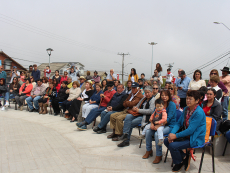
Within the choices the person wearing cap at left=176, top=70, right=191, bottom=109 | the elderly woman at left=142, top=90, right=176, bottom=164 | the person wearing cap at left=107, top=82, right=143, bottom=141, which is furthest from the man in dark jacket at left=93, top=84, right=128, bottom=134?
the person wearing cap at left=176, top=70, right=191, bottom=109

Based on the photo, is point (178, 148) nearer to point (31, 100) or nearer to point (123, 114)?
point (123, 114)

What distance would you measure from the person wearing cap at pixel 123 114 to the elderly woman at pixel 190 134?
192 cm

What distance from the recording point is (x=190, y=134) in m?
3.66

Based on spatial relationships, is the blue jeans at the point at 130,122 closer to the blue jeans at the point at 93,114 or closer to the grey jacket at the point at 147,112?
the grey jacket at the point at 147,112

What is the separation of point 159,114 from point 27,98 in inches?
314

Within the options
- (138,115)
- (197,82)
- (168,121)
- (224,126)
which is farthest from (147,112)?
(197,82)

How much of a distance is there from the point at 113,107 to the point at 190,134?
3016 mm

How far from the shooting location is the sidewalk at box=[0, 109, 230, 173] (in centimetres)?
393

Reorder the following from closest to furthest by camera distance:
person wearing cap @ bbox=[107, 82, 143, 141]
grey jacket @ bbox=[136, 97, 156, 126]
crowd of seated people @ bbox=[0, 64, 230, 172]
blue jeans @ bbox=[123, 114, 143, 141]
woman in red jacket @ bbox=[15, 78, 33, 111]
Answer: crowd of seated people @ bbox=[0, 64, 230, 172]
grey jacket @ bbox=[136, 97, 156, 126]
blue jeans @ bbox=[123, 114, 143, 141]
person wearing cap @ bbox=[107, 82, 143, 141]
woman in red jacket @ bbox=[15, 78, 33, 111]

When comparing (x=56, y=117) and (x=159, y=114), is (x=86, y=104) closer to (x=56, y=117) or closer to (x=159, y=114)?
(x=56, y=117)

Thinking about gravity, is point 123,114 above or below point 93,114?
above

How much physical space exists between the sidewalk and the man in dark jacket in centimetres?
31

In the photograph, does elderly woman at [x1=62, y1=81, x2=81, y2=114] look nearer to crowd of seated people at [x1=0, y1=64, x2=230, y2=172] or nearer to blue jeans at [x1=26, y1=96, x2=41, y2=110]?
crowd of seated people at [x1=0, y1=64, x2=230, y2=172]

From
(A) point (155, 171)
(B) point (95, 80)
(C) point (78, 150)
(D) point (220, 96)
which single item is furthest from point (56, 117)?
(D) point (220, 96)
